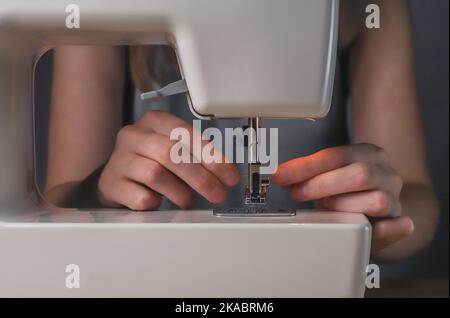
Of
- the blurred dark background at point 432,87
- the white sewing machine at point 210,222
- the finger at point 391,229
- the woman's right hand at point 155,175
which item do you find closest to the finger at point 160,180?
the woman's right hand at point 155,175

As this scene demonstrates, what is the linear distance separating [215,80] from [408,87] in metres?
0.77

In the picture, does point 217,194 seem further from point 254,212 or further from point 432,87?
point 432,87

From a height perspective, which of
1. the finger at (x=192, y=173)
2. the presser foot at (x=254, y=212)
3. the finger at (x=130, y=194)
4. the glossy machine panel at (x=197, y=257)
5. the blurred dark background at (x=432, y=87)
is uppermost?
the blurred dark background at (x=432, y=87)

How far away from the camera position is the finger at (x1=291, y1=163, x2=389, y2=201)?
2.63 feet

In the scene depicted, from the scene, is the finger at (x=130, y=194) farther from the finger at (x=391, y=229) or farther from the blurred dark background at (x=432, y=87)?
the blurred dark background at (x=432, y=87)

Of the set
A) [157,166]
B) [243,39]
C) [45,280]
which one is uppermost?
[243,39]

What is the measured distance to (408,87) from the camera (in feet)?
4.45

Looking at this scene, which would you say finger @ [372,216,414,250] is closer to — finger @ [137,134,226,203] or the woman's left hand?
the woman's left hand

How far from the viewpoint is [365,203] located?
31.5 inches

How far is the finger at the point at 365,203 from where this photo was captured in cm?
80

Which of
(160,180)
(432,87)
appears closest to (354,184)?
(160,180)

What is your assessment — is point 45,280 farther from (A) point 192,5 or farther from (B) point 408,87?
(B) point 408,87

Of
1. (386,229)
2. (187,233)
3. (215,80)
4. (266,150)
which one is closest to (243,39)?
(215,80)

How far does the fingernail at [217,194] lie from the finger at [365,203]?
138 millimetres
